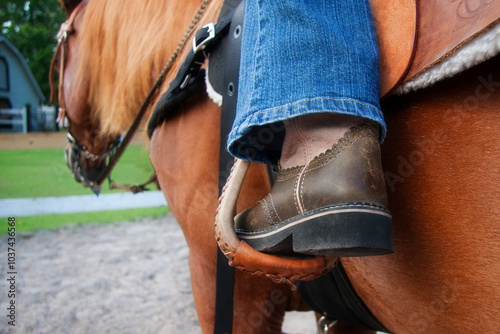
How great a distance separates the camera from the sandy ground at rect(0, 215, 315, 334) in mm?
2758

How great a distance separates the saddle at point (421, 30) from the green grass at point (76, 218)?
496 cm

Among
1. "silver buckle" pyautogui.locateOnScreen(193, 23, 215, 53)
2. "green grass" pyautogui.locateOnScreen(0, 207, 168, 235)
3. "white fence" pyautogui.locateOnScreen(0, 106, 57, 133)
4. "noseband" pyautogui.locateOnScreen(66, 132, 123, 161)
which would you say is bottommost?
"white fence" pyautogui.locateOnScreen(0, 106, 57, 133)

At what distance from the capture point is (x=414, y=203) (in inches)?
31.7

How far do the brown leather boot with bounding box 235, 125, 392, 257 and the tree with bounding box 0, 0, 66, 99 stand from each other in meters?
26.3

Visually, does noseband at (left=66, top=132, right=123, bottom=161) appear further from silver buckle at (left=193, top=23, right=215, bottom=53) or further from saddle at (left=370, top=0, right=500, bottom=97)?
saddle at (left=370, top=0, right=500, bottom=97)

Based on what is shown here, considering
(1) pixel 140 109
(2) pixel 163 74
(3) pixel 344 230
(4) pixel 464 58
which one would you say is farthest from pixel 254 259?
(1) pixel 140 109

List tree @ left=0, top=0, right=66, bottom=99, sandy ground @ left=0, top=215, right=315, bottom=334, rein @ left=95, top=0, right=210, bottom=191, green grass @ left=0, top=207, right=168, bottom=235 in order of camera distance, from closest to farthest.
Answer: rein @ left=95, top=0, right=210, bottom=191, sandy ground @ left=0, top=215, right=315, bottom=334, green grass @ left=0, top=207, right=168, bottom=235, tree @ left=0, top=0, right=66, bottom=99

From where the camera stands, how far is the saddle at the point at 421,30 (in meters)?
0.65

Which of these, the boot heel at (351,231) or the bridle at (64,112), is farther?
the bridle at (64,112)

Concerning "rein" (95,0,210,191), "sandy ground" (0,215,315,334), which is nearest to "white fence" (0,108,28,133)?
"sandy ground" (0,215,315,334)

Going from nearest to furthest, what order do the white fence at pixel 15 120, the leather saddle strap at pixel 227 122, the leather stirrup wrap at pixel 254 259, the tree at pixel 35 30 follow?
the leather stirrup wrap at pixel 254 259 → the leather saddle strap at pixel 227 122 → the white fence at pixel 15 120 → the tree at pixel 35 30

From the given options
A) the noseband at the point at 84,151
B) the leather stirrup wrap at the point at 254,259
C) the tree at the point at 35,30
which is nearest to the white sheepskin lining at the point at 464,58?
the leather stirrup wrap at the point at 254,259

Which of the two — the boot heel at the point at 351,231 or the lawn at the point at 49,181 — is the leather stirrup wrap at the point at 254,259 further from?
the lawn at the point at 49,181

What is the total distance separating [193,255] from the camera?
1344 mm
